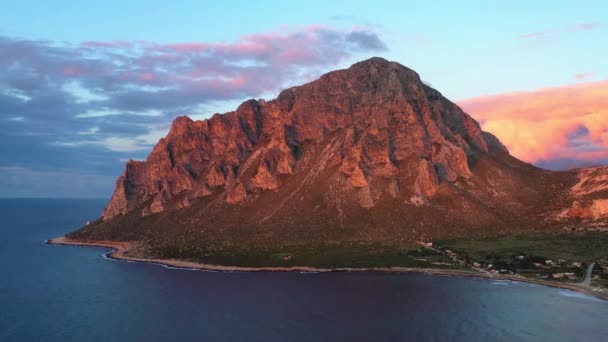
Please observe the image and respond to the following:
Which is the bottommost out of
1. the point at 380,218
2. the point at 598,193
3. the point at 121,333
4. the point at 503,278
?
the point at 121,333

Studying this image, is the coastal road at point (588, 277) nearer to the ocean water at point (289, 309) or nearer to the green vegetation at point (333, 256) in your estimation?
the ocean water at point (289, 309)

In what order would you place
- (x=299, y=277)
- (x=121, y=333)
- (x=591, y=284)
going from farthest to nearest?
(x=299, y=277) < (x=591, y=284) < (x=121, y=333)

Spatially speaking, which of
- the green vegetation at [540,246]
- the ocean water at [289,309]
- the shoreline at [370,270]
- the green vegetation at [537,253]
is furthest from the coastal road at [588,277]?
the ocean water at [289,309]

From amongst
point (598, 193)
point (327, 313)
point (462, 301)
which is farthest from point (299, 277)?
point (598, 193)

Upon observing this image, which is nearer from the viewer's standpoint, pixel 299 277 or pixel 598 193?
pixel 299 277

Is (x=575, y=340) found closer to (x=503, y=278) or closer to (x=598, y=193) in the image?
(x=503, y=278)

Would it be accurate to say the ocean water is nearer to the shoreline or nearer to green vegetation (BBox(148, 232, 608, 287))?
the shoreline

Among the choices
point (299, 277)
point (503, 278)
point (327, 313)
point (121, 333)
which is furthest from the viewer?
point (299, 277)

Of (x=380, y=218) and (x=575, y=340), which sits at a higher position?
(x=380, y=218)
